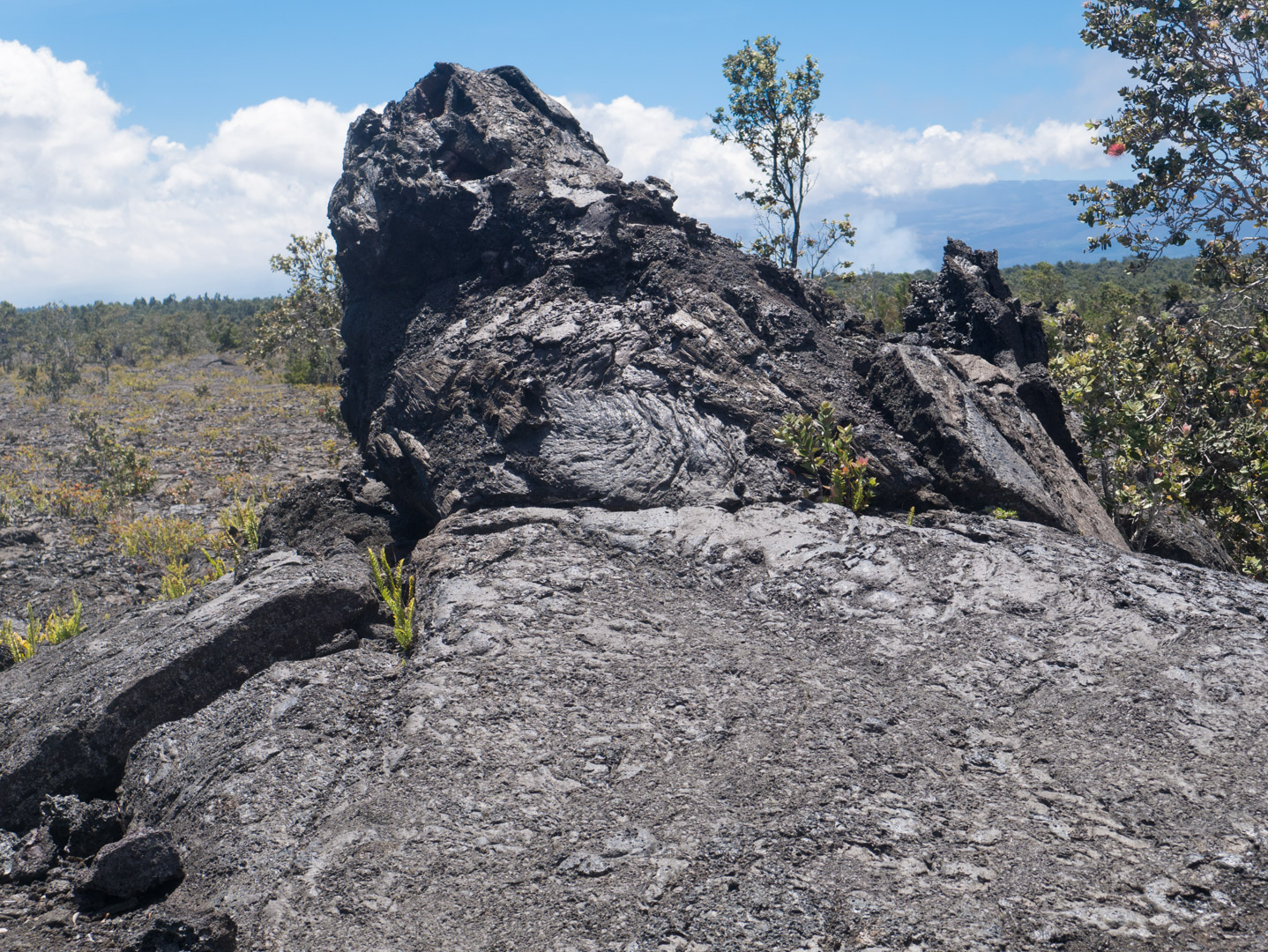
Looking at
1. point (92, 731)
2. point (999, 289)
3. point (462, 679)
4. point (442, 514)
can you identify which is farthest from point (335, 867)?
point (999, 289)

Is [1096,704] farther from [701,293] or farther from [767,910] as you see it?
[701,293]

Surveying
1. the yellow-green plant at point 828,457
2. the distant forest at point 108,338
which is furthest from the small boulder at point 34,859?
the distant forest at point 108,338

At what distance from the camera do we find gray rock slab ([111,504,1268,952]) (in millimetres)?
3281

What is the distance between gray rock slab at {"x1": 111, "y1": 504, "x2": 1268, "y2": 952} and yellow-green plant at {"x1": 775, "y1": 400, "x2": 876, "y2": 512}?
0.50 m

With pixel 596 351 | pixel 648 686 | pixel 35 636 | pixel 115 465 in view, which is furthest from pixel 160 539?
pixel 648 686

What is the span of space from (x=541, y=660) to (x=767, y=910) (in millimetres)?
2079

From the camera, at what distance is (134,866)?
3.76 meters

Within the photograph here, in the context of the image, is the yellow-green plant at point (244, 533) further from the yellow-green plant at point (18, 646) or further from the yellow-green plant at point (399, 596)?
the yellow-green plant at point (399, 596)

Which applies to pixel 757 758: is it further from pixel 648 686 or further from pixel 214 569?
pixel 214 569

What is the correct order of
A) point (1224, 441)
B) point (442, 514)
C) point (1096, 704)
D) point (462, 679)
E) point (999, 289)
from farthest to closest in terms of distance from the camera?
point (999, 289) < point (1224, 441) < point (442, 514) < point (462, 679) < point (1096, 704)

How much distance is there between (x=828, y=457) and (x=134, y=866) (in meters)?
5.31

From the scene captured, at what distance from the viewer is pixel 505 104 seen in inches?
386

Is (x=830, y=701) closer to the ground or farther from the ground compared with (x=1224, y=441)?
closer to the ground

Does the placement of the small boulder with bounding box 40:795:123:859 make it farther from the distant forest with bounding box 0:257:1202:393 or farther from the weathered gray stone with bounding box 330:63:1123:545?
the distant forest with bounding box 0:257:1202:393
